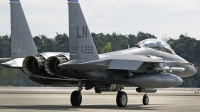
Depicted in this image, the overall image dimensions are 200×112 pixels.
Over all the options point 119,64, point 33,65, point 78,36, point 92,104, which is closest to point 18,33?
point 33,65

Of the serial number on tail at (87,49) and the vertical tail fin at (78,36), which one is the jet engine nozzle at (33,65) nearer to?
the vertical tail fin at (78,36)

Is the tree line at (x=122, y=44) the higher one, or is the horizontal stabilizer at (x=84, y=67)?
the tree line at (x=122, y=44)

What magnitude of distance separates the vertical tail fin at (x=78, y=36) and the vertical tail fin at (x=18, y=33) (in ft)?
9.99

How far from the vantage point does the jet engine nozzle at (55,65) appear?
81.3 ft

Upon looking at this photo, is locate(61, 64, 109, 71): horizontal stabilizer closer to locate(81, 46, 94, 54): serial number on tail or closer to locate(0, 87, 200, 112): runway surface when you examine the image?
locate(81, 46, 94, 54): serial number on tail

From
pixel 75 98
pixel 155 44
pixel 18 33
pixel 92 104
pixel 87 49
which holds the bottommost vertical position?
pixel 92 104

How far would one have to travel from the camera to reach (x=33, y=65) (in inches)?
994

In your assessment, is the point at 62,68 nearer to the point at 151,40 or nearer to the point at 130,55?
the point at 130,55

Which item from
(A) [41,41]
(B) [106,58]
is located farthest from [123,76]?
(A) [41,41]

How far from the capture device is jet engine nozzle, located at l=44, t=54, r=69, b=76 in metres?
24.8

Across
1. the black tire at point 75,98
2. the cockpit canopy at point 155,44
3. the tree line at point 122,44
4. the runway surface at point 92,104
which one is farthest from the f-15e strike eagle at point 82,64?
the tree line at point 122,44

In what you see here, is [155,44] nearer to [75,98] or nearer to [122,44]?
[75,98]

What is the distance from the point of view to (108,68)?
25.2m

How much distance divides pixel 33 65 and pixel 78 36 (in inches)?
106
